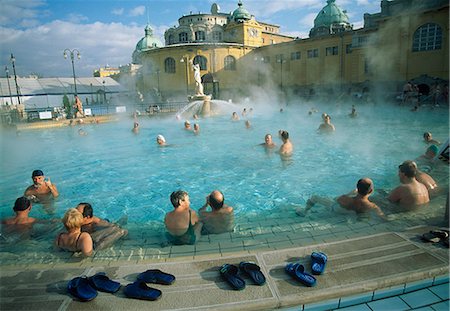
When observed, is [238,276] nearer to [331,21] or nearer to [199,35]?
[331,21]

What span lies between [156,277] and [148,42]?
60.0m

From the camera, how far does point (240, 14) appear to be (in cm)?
4662

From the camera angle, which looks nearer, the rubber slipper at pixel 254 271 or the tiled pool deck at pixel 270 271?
the tiled pool deck at pixel 270 271

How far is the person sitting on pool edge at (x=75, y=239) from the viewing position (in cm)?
395

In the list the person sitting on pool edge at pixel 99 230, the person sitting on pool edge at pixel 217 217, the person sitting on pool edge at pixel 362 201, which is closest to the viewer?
the person sitting on pool edge at pixel 99 230

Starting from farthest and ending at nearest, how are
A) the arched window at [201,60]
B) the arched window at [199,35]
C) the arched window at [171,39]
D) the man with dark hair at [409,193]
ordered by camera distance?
the arched window at [171,39] → the arched window at [199,35] → the arched window at [201,60] → the man with dark hair at [409,193]

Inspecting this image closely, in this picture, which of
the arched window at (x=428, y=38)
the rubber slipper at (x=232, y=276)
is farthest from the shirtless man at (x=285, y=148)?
the arched window at (x=428, y=38)

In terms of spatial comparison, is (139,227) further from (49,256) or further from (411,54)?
(411,54)

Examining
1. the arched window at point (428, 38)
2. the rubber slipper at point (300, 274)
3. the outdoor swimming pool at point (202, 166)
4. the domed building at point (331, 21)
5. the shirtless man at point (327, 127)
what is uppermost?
the domed building at point (331, 21)

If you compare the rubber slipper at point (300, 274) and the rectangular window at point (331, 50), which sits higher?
the rectangular window at point (331, 50)

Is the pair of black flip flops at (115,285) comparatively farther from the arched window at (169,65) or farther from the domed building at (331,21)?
the domed building at (331,21)

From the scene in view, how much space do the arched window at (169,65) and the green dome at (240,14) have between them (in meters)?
13.1

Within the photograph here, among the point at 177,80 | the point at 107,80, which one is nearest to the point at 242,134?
the point at 177,80

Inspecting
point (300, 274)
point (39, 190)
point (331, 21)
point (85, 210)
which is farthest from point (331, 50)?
point (300, 274)
